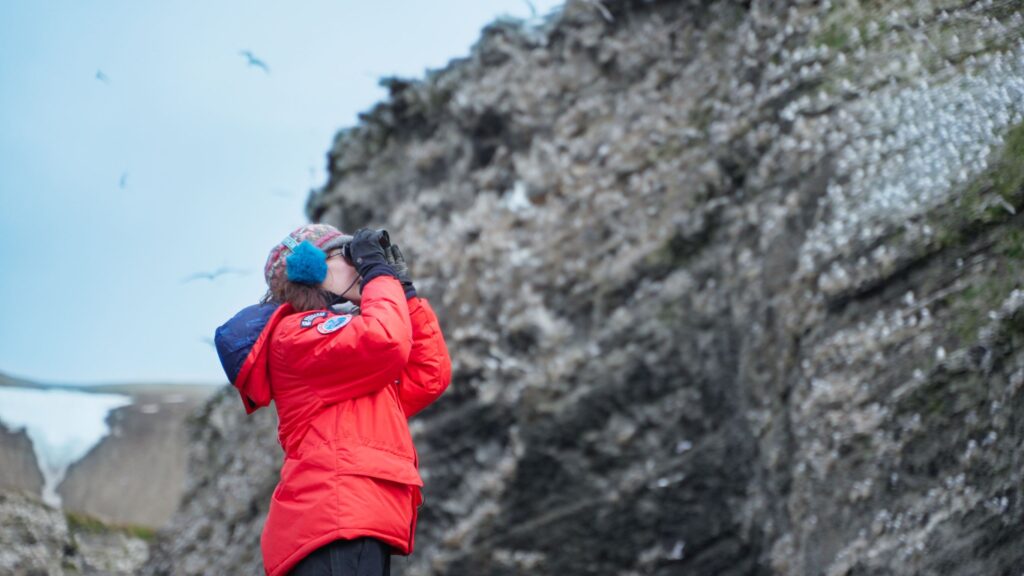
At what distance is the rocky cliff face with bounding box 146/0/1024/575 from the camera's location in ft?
12.4

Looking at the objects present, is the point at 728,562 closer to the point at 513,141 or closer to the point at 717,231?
the point at 717,231

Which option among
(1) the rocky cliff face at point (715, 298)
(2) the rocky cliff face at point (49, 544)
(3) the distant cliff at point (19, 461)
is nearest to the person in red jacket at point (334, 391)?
(1) the rocky cliff face at point (715, 298)

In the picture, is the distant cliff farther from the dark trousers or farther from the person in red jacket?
the dark trousers

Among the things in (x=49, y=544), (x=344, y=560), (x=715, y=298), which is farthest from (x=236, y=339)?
(x=49, y=544)

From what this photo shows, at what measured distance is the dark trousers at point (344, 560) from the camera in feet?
8.59

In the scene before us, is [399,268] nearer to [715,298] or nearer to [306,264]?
[306,264]

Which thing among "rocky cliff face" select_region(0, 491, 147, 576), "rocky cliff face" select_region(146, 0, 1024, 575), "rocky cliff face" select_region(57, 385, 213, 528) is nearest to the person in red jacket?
"rocky cliff face" select_region(146, 0, 1024, 575)

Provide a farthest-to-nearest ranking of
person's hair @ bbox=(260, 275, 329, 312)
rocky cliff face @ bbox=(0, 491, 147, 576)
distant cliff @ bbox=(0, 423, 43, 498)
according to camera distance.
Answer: distant cliff @ bbox=(0, 423, 43, 498) → rocky cliff face @ bbox=(0, 491, 147, 576) → person's hair @ bbox=(260, 275, 329, 312)

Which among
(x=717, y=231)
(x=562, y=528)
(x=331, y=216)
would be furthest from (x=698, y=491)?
(x=331, y=216)

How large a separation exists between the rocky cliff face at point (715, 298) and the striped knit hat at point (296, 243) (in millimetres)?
2095

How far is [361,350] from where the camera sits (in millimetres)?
2736

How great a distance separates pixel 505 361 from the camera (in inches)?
217

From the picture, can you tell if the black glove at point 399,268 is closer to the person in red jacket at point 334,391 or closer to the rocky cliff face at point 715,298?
the person in red jacket at point 334,391

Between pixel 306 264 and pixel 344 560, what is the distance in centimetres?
81
